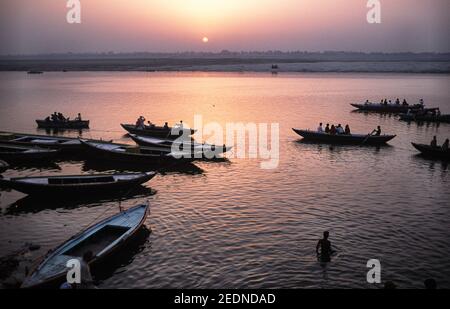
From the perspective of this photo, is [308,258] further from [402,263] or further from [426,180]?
[426,180]

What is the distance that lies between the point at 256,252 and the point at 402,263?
18.8ft

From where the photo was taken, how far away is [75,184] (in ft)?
78.4

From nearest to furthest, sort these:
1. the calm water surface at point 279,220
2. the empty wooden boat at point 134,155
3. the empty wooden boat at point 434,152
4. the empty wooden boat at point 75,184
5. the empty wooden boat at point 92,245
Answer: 1. the empty wooden boat at point 92,245
2. the calm water surface at point 279,220
3. the empty wooden boat at point 75,184
4. the empty wooden boat at point 134,155
5. the empty wooden boat at point 434,152

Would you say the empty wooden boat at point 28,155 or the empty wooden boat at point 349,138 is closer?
the empty wooden boat at point 28,155

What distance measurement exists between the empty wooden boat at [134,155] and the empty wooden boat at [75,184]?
5.02 metres

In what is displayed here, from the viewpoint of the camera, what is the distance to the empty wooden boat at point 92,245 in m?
14.1

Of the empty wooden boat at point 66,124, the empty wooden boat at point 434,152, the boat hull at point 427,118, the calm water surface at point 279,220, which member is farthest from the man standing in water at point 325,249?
the boat hull at point 427,118

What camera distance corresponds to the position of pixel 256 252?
58.7 feet

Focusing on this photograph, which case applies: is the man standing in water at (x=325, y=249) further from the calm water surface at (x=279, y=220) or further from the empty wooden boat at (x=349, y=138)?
the empty wooden boat at (x=349, y=138)

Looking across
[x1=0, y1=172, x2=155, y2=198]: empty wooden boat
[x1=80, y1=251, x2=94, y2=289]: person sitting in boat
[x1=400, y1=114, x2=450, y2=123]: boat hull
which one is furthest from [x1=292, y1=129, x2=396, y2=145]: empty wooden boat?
[x1=80, y1=251, x2=94, y2=289]: person sitting in boat

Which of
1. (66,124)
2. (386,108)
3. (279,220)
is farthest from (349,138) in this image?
(66,124)

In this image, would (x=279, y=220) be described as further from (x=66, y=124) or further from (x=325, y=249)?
(x=66, y=124)

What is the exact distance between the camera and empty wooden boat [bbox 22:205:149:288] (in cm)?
1410
